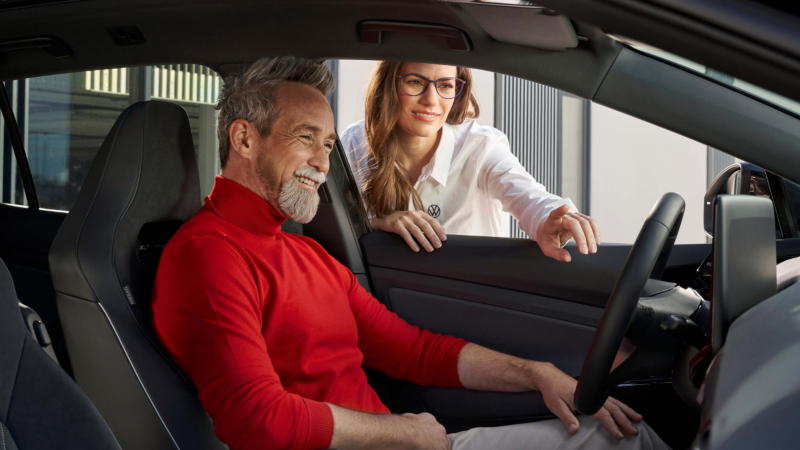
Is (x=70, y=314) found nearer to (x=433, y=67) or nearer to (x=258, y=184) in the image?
(x=258, y=184)

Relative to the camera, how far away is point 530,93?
7.57 m

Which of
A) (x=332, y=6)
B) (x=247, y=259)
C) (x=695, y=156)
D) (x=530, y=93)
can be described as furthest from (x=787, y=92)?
(x=695, y=156)

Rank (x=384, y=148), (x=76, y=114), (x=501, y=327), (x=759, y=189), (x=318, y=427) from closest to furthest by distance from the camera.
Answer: (x=318, y=427) → (x=759, y=189) → (x=501, y=327) → (x=384, y=148) → (x=76, y=114)

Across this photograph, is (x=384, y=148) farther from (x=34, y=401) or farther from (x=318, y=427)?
(x=34, y=401)

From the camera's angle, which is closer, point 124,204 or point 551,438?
point 124,204

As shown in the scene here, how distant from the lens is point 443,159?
82.0 inches

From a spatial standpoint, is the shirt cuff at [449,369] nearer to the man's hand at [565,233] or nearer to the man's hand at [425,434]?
the man's hand at [425,434]

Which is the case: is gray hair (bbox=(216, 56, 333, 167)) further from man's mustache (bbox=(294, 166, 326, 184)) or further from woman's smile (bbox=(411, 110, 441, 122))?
woman's smile (bbox=(411, 110, 441, 122))

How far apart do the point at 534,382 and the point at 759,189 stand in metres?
0.69

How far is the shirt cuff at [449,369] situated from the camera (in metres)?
1.73

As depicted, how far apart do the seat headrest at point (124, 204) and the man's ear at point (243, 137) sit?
0.13 metres

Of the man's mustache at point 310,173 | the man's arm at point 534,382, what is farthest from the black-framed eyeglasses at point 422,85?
the man's arm at point 534,382

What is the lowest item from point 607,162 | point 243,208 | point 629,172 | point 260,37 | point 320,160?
A: point 629,172

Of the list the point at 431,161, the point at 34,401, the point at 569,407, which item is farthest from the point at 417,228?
the point at 34,401
